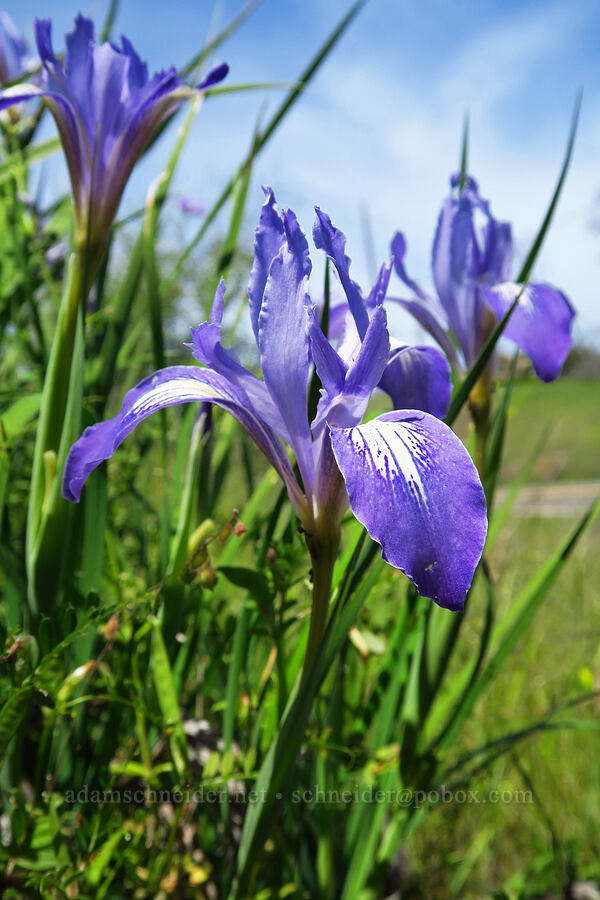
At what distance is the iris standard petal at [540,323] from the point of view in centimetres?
93

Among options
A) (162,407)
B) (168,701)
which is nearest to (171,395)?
(162,407)

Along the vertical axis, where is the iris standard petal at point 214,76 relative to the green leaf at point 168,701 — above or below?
above

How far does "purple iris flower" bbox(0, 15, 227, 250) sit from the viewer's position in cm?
86

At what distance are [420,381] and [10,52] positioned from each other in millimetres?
1734

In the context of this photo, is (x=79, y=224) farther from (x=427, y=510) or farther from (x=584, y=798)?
(x=584, y=798)

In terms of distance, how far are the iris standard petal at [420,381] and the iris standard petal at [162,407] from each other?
0.63ft

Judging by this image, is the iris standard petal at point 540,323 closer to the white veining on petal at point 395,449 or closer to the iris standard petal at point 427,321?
the iris standard petal at point 427,321

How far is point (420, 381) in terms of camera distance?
79cm

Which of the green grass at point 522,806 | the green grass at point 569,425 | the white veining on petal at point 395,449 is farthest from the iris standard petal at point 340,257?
the green grass at point 569,425

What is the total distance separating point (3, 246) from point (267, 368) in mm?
1150

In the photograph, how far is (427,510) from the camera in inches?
18.7

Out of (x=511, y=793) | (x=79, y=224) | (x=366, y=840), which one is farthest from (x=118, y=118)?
(x=511, y=793)

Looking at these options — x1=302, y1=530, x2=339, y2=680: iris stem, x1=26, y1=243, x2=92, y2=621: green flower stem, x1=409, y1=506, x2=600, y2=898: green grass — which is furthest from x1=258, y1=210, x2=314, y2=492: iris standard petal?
x1=409, y1=506, x2=600, y2=898: green grass

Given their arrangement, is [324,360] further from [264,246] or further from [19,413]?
[19,413]
